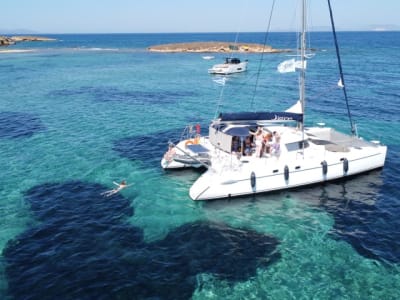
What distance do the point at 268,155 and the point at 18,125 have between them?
30524mm

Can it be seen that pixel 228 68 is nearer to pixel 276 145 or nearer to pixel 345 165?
pixel 276 145

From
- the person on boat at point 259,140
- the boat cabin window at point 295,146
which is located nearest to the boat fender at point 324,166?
the boat cabin window at point 295,146

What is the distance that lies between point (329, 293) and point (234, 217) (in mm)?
7685

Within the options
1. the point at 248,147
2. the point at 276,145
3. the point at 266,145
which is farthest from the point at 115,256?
the point at 276,145

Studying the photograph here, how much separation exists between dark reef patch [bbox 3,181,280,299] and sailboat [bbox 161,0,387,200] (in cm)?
411

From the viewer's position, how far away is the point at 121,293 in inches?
640

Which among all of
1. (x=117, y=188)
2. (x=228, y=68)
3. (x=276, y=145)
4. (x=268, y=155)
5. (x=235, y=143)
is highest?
(x=228, y=68)

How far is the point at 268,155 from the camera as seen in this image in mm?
26469

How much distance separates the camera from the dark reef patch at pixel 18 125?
39.2 m

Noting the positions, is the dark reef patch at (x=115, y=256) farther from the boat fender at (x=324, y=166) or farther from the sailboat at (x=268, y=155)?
the boat fender at (x=324, y=166)

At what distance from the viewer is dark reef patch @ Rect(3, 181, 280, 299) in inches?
654

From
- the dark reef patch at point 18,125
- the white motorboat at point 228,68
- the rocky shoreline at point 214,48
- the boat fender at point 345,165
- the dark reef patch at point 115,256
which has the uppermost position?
the rocky shoreline at point 214,48

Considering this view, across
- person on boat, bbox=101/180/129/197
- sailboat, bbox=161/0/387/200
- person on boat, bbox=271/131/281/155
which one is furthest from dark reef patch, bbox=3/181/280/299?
person on boat, bbox=271/131/281/155

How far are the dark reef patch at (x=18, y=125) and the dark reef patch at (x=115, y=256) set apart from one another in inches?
733
